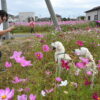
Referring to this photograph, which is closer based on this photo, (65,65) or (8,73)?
(65,65)

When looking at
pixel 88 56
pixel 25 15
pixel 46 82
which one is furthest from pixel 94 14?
pixel 88 56

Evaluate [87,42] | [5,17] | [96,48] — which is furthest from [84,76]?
[87,42]

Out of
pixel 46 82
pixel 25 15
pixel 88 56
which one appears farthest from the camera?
pixel 25 15

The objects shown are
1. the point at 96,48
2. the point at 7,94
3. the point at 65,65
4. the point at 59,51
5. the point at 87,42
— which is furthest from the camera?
the point at 87,42

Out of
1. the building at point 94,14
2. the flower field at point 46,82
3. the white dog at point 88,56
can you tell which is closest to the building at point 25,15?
the building at point 94,14

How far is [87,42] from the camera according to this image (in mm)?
5844

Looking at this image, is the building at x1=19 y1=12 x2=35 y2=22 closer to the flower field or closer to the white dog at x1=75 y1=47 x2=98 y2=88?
the flower field

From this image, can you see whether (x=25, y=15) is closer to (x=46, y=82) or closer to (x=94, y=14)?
(x=94, y=14)

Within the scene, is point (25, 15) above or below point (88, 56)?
below

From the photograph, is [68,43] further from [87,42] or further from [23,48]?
[23,48]

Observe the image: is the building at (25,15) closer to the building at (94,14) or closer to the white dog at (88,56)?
the building at (94,14)

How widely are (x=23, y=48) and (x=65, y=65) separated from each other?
3449 millimetres

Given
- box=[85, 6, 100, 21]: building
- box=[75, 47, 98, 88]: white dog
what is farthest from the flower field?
box=[85, 6, 100, 21]: building

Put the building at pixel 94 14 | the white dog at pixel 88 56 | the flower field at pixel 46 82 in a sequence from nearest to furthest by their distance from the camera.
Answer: the flower field at pixel 46 82, the white dog at pixel 88 56, the building at pixel 94 14
